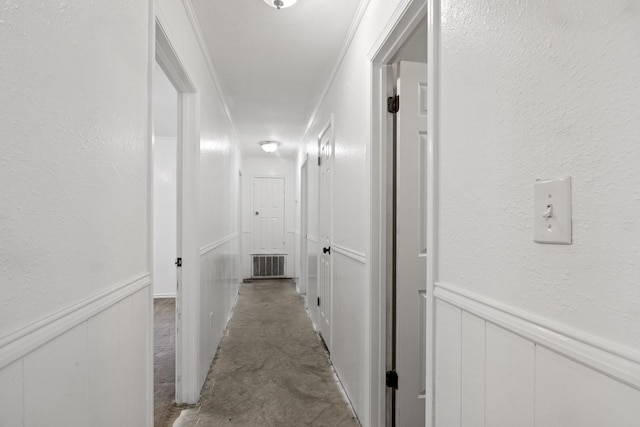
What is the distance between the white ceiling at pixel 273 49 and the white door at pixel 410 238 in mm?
670

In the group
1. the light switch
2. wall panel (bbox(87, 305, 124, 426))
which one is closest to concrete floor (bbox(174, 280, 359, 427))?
wall panel (bbox(87, 305, 124, 426))

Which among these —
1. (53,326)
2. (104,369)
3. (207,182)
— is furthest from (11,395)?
(207,182)

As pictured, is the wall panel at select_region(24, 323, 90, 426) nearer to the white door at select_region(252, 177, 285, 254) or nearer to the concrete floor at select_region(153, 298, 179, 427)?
the concrete floor at select_region(153, 298, 179, 427)

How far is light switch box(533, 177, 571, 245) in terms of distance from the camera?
610mm

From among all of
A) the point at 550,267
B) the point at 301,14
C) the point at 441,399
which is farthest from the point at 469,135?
the point at 301,14

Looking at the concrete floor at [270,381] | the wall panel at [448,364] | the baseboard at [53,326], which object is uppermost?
the baseboard at [53,326]

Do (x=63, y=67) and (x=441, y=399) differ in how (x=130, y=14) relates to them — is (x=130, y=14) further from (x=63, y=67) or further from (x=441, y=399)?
(x=441, y=399)

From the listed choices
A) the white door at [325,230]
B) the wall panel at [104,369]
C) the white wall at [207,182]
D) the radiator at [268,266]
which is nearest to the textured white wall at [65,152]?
the wall panel at [104,369]

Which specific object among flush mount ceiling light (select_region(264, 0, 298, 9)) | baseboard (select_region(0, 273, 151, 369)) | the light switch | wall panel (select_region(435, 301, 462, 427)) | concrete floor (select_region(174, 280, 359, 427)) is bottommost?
concrete floor (select_region(174, 280, 359, 427))

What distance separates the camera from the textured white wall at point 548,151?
52cm

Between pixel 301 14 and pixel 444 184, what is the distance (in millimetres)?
1536

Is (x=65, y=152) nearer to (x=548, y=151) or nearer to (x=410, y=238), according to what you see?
(x=548, y=151)

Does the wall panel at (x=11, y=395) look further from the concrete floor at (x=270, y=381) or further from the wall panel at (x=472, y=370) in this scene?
the concrete floor at (x=270, y=381)

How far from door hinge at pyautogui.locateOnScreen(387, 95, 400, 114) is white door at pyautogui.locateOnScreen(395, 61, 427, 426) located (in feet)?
0.08
